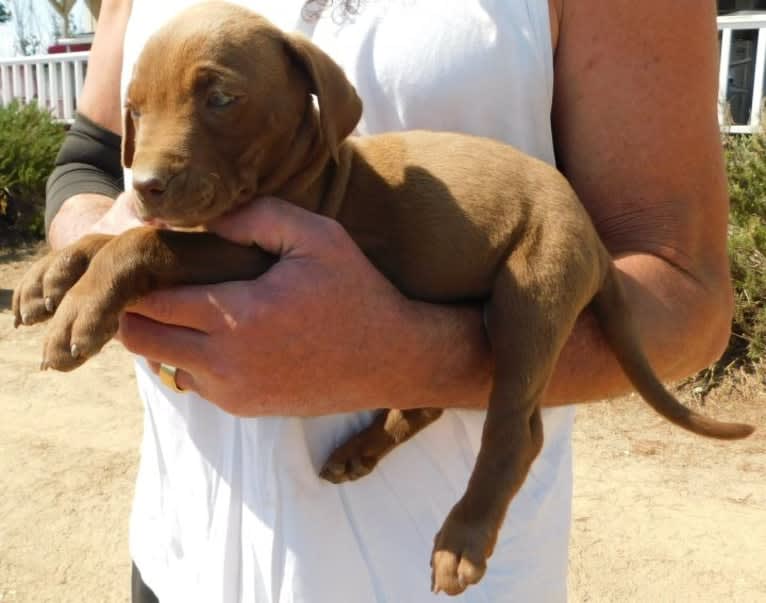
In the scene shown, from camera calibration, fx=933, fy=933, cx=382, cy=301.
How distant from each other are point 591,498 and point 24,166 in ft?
27.2

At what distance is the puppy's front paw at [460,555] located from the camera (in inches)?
68.9

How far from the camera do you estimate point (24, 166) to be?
1086 centimetres

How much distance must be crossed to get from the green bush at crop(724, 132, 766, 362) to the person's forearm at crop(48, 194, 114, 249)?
516 cm


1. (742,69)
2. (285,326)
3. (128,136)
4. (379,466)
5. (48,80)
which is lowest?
(48,80)

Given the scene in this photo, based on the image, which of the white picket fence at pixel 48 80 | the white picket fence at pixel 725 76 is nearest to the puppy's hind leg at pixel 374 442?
the white picket fence at pixel 725 76

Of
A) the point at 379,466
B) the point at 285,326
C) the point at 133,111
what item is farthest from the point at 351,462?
the point at 133,111

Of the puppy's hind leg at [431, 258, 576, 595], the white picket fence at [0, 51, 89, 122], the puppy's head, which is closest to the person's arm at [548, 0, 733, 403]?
the puppy's hind leg at [431, 258, 576, 595]

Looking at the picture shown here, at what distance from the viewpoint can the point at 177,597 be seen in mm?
2107

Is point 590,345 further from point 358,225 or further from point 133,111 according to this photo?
point 133,111

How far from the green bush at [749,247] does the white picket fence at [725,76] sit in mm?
647

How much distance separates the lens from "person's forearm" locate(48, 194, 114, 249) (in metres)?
2.15

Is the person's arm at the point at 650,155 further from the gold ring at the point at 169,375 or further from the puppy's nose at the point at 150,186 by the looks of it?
the puppy's nose at the point at 150,186

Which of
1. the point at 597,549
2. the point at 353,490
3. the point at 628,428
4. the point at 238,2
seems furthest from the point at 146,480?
the point at 628,428

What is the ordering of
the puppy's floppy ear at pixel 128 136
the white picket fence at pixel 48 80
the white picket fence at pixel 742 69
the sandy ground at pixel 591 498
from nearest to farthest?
the puppy's floppy ear at pixel 128 136 → the sandy ground at pixel 591 498 → the white picket fence at pixel 742 69 → the white picket fence at pixel 48 80
